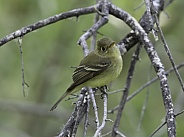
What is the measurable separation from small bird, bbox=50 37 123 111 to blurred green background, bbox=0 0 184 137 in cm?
180

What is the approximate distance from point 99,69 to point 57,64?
3.16m

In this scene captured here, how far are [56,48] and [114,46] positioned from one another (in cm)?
317

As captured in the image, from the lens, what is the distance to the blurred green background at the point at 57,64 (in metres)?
7.64

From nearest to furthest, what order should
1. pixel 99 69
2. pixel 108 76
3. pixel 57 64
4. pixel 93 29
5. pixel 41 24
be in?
pixel 41 24 < pixel 93 29 < pixel 108 76 < pixel 99 69 < pixel 57 64

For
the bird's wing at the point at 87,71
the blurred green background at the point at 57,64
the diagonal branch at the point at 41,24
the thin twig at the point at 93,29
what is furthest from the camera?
the blurred green background at the point at 57,64

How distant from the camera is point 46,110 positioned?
25.6 feet

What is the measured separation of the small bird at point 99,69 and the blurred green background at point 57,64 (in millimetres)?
1799

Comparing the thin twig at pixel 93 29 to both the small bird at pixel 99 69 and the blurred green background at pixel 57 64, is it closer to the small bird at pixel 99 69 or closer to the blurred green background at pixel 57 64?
the small bird at pixel 99 69

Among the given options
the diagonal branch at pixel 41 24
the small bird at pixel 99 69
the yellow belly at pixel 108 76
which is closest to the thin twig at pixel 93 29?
the diagonal branch at pixel 41 24

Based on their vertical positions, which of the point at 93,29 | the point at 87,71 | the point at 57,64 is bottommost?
the point at 93,29

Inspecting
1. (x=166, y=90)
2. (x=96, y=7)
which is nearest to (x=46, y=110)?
(x=96, y=7)

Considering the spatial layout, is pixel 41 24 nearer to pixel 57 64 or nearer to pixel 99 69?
pixel 99 69

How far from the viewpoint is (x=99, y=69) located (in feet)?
17.9

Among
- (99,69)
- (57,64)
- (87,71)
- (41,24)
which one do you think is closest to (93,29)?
(41,24)
